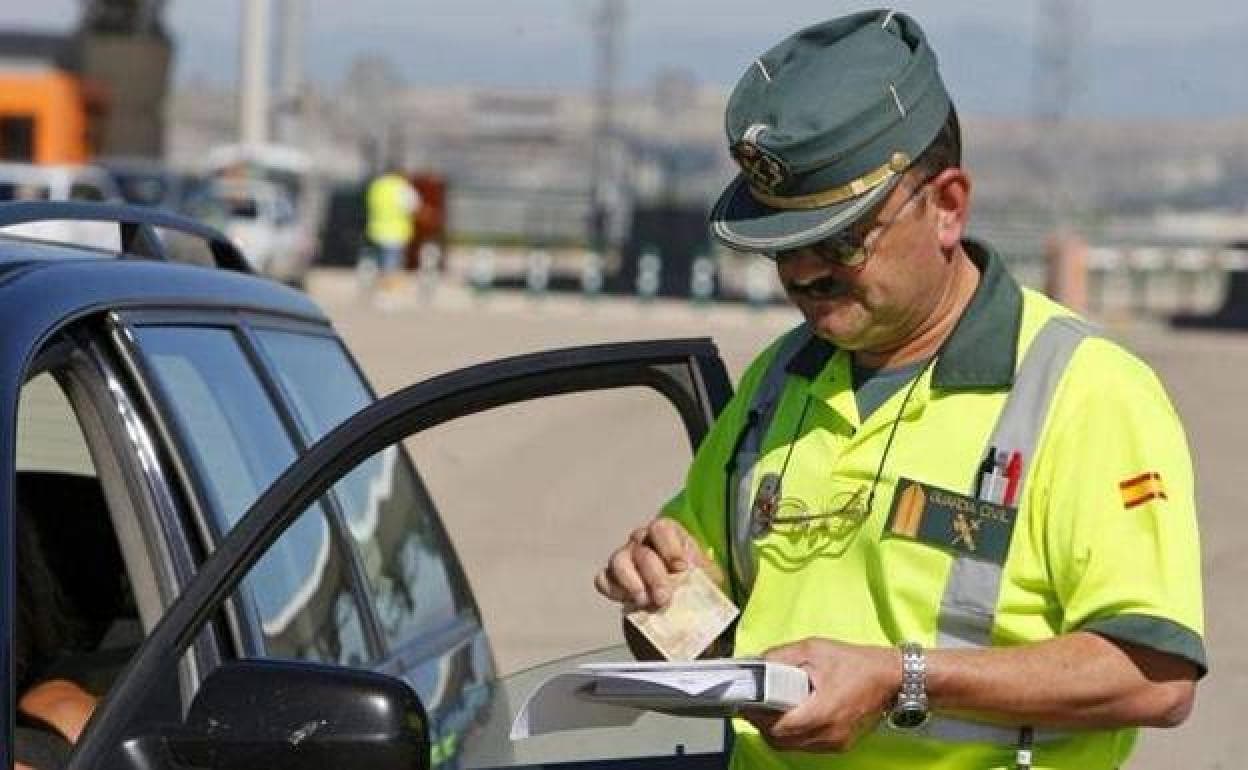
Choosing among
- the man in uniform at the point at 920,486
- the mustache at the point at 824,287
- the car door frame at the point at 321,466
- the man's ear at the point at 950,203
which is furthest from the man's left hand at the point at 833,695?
the car door frame at the point at 321,466

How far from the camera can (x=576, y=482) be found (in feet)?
55.8

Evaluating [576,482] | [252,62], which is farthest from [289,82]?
[576,482]

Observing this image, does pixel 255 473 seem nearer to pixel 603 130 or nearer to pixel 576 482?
pixel 576 482

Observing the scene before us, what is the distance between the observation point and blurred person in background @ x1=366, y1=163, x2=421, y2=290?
1478 inches

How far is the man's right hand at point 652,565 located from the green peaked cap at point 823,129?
Answer: 36 centimetres

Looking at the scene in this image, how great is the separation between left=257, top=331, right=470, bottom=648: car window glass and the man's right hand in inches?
63.4

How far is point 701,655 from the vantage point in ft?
12.1

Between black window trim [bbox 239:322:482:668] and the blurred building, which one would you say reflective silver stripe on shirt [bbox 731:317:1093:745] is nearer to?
black window trim [bbox 239:322:482:668]

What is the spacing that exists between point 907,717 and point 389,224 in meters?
34.3

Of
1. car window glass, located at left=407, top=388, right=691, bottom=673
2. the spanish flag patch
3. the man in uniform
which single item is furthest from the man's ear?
car window glass, located at left=407, top=388, right=691, bottom=673

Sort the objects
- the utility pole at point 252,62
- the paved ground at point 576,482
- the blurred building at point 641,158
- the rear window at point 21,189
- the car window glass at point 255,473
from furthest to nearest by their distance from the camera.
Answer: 1. the blurred building at point 641,158
2. the utility pole at point 252,62
3. the rear window at point 21,189
4. the paved ground at point 576,482
5. the car window glass at point 255,473

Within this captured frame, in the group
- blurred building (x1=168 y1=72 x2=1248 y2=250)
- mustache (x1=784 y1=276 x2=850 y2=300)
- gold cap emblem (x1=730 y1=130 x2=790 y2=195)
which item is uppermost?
gold cap emblem (x1=730 y1=130 x2=790 y2=195)

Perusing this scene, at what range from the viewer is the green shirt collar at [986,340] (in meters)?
3.57

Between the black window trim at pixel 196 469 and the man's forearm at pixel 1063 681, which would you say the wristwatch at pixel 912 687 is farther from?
→ the black window trim at pixel 196 469
